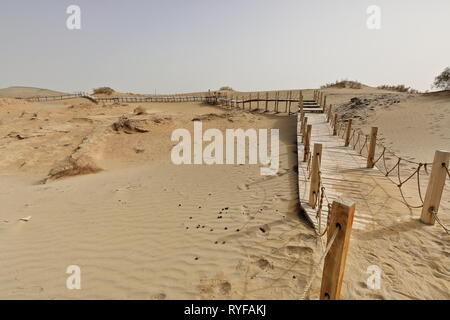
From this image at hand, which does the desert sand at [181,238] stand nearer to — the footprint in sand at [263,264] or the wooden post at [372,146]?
the footprint in sand at [263,264]

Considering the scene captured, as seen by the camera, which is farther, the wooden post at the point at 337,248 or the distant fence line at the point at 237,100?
the distant fence line at the point at 237,100

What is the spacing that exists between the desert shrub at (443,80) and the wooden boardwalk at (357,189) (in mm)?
17563

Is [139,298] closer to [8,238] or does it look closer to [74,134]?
[8,238]

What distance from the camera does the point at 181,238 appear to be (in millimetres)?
4238

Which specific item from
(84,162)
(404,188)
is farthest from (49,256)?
(404,188)

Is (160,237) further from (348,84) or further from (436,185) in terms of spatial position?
(348,84)

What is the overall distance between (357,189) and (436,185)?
1613 mm

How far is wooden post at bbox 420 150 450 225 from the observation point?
3.72 m

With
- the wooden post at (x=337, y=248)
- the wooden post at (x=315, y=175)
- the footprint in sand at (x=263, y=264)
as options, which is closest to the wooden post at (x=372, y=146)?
the wooden post at (x=315, y=175)

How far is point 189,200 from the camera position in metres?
5.79

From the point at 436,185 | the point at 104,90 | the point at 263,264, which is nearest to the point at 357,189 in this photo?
the point at 436,185

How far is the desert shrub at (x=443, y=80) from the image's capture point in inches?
739

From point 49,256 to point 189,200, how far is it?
285cm

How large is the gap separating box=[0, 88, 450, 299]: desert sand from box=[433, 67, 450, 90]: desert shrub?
14.3 meters
